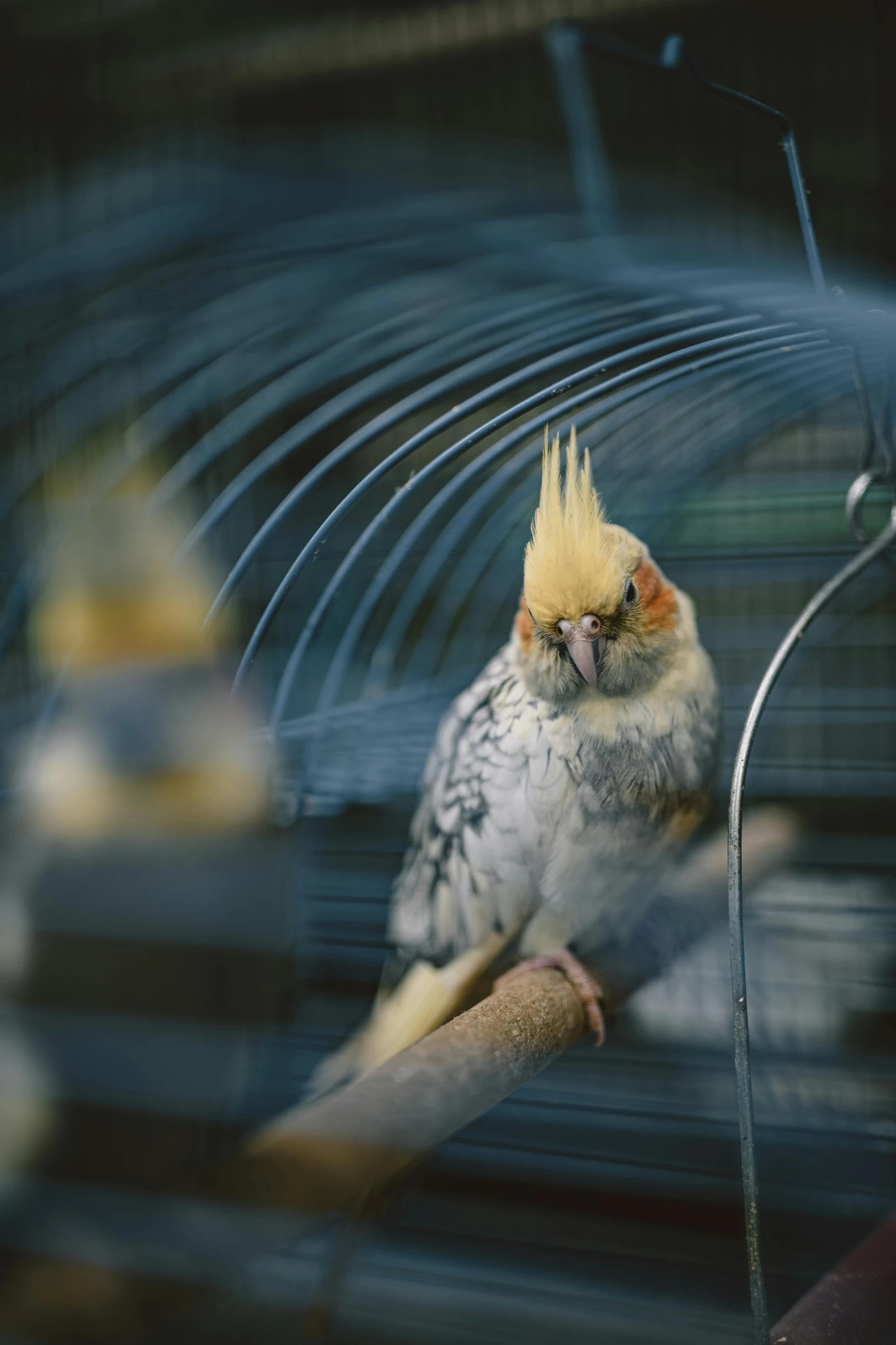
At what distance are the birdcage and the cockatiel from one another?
0.34 ft

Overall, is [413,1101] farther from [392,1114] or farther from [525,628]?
[525,628]

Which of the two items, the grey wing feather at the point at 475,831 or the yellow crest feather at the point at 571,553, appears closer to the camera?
the yellow crest feather at the point at 571,553

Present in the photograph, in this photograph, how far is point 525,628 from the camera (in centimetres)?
70

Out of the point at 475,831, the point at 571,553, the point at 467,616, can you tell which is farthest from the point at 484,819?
the point at 467,616

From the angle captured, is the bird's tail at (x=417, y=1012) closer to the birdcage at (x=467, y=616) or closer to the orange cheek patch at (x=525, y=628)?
the birdcage at (x=467, y=616)

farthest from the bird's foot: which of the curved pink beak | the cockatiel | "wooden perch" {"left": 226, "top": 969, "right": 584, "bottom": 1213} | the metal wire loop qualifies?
the metal wire loop

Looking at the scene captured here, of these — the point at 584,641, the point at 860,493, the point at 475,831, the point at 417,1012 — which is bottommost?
the point at 417,1012

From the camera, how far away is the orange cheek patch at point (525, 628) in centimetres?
68

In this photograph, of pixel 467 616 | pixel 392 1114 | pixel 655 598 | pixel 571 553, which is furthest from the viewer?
pixel 467 616

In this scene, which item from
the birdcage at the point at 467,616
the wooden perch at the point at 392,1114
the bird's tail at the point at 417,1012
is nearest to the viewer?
the wooden perch at the point at 392,1114

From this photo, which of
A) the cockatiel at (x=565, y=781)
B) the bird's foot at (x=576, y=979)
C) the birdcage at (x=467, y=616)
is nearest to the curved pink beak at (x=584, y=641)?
the cockatiel at (x=565, y=781)

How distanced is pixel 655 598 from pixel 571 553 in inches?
5.1

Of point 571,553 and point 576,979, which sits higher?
point 571,553

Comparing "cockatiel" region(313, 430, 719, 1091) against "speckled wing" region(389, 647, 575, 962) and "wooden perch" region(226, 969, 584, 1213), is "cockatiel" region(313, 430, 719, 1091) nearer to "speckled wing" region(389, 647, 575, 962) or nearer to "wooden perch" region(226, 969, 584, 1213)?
"speckled wing" region(389, 647, 575, 962)
